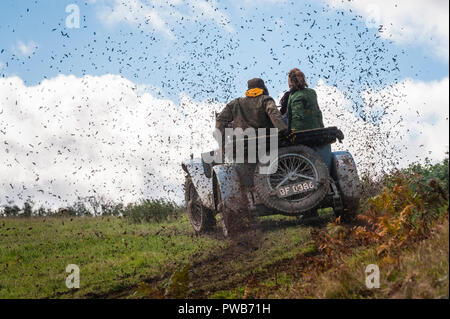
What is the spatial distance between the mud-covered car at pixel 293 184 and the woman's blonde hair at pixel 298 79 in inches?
51.0

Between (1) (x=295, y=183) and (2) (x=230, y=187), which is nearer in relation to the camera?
(1) (x=295, y=183)

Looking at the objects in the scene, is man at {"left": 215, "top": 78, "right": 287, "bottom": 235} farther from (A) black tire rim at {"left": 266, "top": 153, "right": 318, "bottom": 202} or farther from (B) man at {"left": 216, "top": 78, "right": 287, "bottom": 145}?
(A) black tire rim at {"left": 266, "top": 153, "right": 318, "bottom": 202}

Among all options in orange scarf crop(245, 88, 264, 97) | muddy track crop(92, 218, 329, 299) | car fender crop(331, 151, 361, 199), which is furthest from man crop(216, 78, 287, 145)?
muddy track crop(92, 218, 329, 299)

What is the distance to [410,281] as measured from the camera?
11.3 feet

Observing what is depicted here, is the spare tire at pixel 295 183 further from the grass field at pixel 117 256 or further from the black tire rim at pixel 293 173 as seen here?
the grass field at pixel 117 256

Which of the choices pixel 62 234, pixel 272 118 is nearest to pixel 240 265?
pixel 272 118

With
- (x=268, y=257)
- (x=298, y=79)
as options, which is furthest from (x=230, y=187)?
(x=298, y=79)

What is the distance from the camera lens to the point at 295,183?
6840mm

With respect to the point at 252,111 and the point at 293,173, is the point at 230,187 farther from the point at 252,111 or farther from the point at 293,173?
the point at 252,111

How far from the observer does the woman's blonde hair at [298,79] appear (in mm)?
8221

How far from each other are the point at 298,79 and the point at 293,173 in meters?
2.14

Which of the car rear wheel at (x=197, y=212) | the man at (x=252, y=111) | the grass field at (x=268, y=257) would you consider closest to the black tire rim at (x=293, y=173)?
the grass field at (x=268, y=257)

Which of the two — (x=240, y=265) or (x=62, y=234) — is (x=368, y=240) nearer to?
(x=240, y=265)
